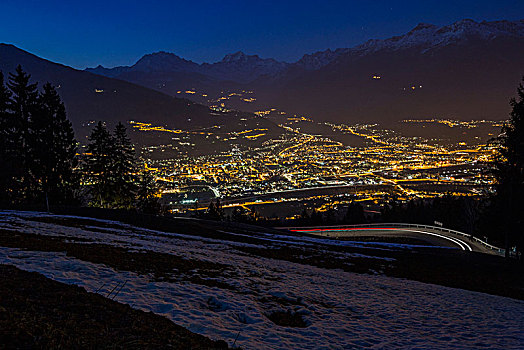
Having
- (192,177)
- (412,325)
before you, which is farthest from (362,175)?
(412,325)

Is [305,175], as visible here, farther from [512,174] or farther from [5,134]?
[5,134]

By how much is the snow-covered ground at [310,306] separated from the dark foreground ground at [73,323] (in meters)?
0.70

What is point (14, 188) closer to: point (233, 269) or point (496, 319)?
point (233, 269)

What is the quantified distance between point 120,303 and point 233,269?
5.99 meters

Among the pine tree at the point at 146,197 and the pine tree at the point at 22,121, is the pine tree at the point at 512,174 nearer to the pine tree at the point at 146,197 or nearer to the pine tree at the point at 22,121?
the pine tree at the point at 146,197

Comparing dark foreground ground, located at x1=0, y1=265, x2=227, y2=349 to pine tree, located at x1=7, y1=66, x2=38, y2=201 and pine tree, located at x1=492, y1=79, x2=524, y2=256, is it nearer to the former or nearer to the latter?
pine tree, located at x1=492, y1=79, x2=524, y2=256

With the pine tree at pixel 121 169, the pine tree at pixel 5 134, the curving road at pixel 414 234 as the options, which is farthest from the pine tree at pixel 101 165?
the curving road at pixel 414 234

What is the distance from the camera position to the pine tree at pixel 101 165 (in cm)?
4256

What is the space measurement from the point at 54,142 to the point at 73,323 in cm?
3976

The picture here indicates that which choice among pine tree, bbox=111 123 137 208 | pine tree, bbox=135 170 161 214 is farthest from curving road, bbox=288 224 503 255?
pine tree, bbox=111 123 137 208

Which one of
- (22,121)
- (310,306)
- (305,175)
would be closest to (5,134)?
(22,121)

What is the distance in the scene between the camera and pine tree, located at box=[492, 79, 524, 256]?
24.0 meters

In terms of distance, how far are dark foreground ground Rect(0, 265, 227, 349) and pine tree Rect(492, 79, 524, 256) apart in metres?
28.0

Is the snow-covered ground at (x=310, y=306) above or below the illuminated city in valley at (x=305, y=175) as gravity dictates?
below
